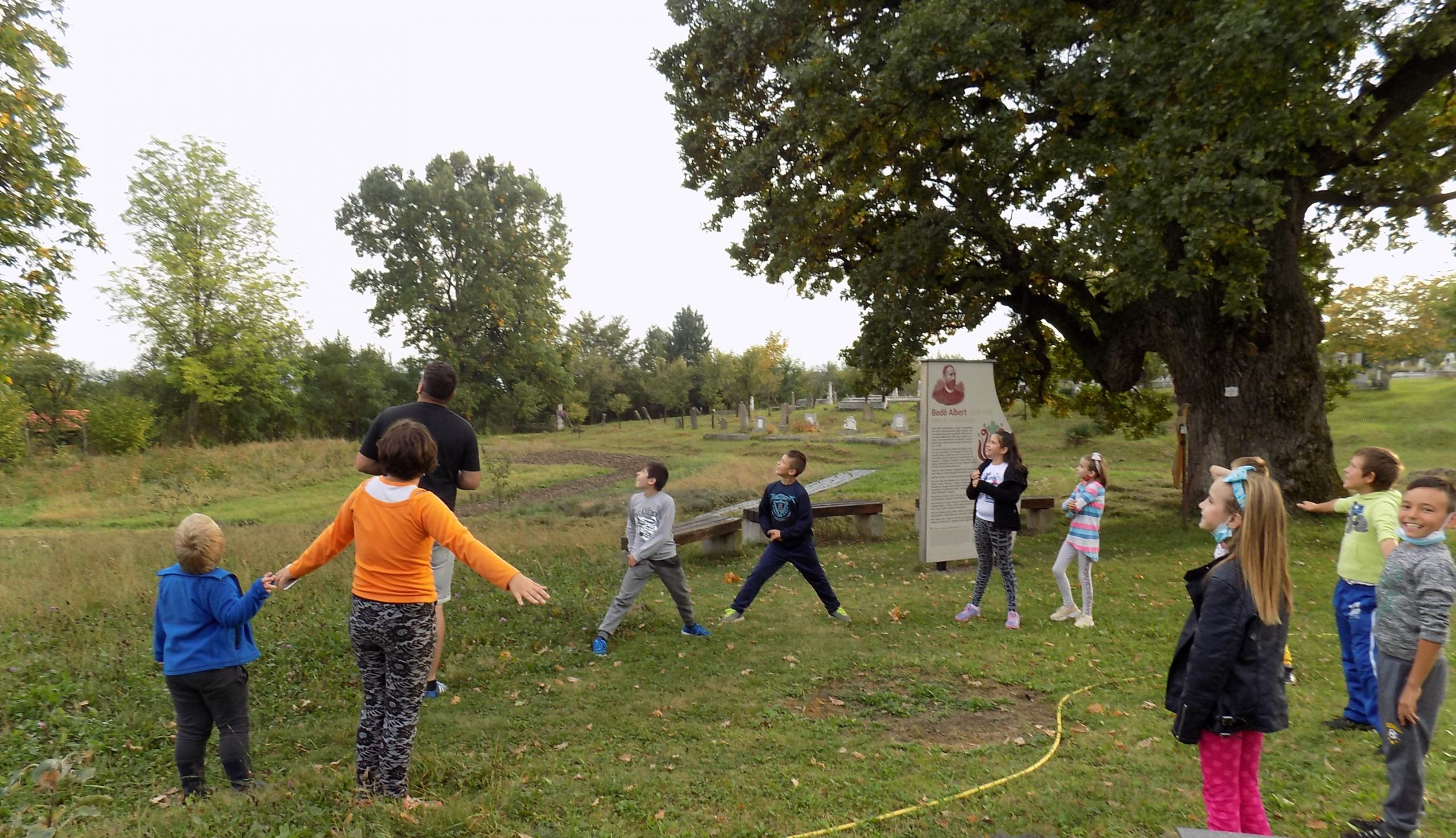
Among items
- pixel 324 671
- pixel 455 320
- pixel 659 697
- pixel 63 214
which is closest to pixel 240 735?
pixel 324 671

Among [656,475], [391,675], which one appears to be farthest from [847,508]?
[391,675]

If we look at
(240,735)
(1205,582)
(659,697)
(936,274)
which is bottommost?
(659,697)

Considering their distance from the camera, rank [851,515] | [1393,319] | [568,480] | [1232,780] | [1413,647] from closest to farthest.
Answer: [1232,780] → [1413,647] → [851,515] → [568,480] → [1393,319]

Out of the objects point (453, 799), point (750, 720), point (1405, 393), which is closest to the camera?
point (453, 799)

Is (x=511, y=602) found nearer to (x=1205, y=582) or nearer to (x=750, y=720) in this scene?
(x=750, y=720)

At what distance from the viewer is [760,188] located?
1355 cm

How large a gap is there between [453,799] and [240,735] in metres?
1.21

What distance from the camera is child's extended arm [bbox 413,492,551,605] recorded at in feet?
11.8

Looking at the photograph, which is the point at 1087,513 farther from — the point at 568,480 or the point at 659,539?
the point at 568,480

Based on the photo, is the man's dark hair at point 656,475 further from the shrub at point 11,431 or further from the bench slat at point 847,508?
the shrub at point 11,431

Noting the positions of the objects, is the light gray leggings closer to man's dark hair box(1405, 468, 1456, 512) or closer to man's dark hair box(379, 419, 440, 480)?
man's dark hair box(1405, 468, 1456, 512)

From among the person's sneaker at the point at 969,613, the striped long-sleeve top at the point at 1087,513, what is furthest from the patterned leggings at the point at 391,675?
the striped long-sleeve top at the point at 1087,513

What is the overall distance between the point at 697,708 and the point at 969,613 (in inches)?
137

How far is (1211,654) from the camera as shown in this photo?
3066mm
